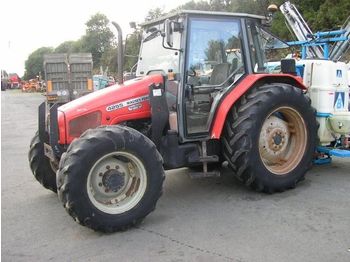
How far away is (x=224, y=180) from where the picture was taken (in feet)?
20.2

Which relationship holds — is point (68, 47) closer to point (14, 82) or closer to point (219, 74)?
point (14, 82)

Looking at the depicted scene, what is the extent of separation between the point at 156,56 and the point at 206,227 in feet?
7.66

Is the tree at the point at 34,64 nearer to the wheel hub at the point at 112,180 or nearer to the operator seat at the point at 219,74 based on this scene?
the operator seat at the point at 219,74

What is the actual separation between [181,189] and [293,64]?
7.36ft

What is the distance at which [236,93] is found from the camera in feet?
17.4

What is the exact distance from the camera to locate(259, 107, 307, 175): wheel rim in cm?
559

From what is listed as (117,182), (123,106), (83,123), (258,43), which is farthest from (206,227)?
(258,43)

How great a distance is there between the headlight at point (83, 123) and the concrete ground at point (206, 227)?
96 centimetres

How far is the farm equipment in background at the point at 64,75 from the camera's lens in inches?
741

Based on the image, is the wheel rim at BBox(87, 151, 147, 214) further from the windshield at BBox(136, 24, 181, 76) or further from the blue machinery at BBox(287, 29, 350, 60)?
the blue machinery at BBox(287, 29, 350, 60)

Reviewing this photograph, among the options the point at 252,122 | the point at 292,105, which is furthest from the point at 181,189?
the point at 292,105

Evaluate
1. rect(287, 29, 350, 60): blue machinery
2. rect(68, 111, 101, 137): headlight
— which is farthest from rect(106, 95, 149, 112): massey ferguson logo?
rect(287, 29, 350, 60): blue machinery

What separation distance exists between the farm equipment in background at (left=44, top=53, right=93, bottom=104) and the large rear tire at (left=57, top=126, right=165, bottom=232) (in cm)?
1477

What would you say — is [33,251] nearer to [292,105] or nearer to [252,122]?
[252,122]
